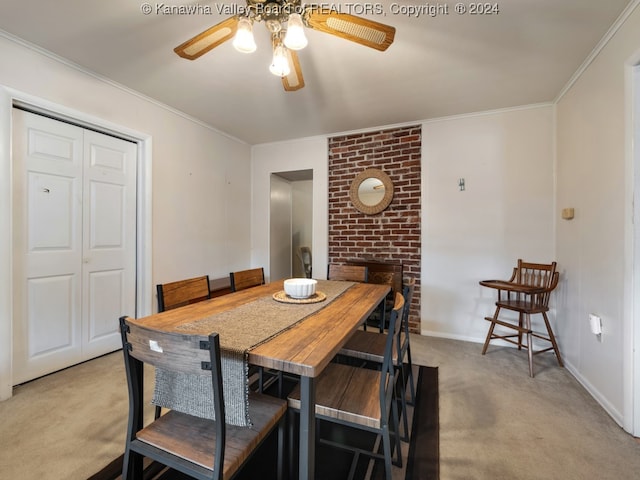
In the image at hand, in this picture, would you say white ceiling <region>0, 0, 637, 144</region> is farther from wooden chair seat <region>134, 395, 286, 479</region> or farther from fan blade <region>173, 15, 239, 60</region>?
wooden chair seat <region>134, 395, 286, 479</region>

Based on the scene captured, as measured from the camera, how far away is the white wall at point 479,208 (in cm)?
289

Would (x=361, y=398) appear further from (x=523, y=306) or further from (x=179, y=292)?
(x=523, y=306)

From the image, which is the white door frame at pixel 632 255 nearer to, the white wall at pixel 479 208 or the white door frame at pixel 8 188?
the white wall at pixel 479 208

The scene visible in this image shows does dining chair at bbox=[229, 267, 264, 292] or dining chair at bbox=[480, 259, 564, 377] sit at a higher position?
dining chair at bbox=[229, 267, 264, 292]

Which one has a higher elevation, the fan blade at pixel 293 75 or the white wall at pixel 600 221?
the fan blade at pixel 293 75

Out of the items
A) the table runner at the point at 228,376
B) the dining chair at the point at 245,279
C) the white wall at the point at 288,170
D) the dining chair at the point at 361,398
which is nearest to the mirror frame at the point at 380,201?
the white wall at the point at 288,170

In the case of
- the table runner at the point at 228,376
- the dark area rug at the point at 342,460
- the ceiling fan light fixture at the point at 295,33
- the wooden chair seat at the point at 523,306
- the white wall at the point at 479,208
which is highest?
the ceiling fan light fixture at the point at 295,33

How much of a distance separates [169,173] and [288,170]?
159 centimetres

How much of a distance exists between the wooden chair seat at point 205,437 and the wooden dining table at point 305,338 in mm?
175

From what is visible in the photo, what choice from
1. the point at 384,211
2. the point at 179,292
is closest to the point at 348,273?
the point at 384,211

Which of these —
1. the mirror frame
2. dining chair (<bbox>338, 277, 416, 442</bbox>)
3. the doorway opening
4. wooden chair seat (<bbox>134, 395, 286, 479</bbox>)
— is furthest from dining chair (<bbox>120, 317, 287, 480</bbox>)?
the doorway opening

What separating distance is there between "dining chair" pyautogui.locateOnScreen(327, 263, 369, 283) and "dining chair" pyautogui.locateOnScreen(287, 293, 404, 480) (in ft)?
4.00

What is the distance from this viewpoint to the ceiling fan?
53.6 inches

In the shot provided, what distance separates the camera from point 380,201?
11.7ft
